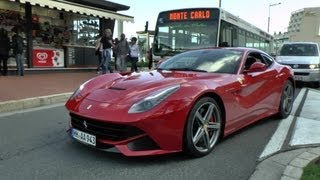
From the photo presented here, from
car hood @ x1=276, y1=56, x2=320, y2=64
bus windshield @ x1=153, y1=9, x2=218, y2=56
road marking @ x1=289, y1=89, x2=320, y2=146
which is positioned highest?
bus windshield @ x1=153, y1=9, x2=218, y2=56

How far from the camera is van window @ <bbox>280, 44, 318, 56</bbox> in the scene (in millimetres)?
16453

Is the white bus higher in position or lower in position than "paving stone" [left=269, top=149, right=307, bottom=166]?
higher

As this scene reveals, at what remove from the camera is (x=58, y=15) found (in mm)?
19312

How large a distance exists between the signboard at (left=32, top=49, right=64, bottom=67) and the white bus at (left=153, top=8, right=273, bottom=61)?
5.18 meters

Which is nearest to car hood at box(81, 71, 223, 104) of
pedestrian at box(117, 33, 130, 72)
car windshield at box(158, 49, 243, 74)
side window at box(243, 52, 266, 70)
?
car windshield at box(158, 49, 243, 74)

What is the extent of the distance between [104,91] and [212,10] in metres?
9.94

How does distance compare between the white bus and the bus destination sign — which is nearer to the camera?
the white bus

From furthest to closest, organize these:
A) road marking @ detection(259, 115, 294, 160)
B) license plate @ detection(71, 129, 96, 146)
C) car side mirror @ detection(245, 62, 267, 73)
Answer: car side mirror @ detection(245, 62, 267, 73)
road marking @ detection(259, 115, 294, 160)
license plate @ detection(71, 129, 96, 146)

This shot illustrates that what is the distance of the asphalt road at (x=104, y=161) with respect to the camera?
4.63 metres

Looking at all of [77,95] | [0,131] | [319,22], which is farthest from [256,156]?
[319,22]

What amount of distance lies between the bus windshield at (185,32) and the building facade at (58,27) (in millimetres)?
3971

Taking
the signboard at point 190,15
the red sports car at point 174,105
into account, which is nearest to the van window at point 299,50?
the signboard at point 190,15

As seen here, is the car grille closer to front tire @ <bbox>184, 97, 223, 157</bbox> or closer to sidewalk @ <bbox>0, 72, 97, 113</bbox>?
front tire @ <bbox>184, 97, 223, 157</bbox>

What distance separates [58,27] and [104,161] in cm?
1506
